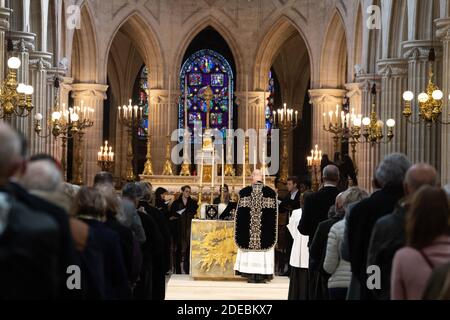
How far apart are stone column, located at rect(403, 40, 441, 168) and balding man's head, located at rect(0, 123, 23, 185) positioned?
19.1 metres

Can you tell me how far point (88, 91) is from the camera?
32.7m

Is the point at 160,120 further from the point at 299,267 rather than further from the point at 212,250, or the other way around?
the point at 299,267

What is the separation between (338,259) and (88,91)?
24.7 m

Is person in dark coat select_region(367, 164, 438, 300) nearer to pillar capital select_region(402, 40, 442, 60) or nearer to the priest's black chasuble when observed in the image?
the priest's black chasuble

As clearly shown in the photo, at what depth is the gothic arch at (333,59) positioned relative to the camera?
33.5 m

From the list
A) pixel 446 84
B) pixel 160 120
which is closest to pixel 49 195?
pixel 446 84

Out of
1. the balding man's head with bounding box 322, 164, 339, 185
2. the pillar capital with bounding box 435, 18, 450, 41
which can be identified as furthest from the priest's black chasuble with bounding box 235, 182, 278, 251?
the balding man's head with bounding box 322, 164, 339, 185

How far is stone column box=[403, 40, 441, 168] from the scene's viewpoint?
22.5 meters

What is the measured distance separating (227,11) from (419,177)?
2972 cm

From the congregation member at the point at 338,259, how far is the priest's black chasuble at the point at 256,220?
26.5 feet

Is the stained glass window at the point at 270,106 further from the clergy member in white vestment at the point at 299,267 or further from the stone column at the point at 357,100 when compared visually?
the clergy member in white vestment at the point at 299,267

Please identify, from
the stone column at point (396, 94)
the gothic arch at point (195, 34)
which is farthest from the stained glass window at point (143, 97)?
the stone column at point (396, 94)
